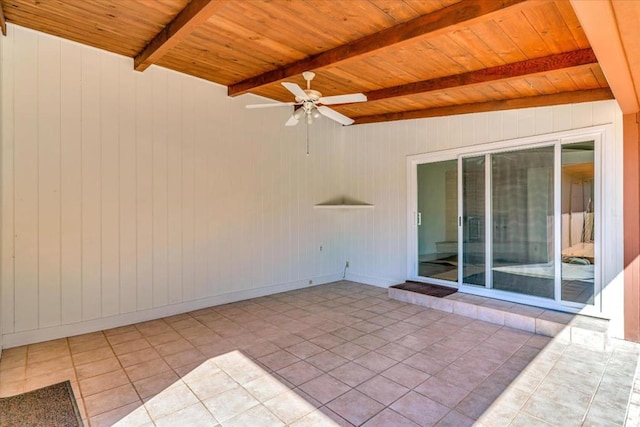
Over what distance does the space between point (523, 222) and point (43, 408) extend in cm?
524

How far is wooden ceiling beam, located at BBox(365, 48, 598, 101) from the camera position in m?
3.01

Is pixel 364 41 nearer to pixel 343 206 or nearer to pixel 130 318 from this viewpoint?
pixel 343 206

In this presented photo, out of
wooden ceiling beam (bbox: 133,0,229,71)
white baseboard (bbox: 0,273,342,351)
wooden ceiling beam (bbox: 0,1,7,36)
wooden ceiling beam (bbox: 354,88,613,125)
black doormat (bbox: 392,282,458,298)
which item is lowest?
white baseboard (bbox: 0,273,342,351)

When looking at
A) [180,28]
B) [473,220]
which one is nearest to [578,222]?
[473,220]

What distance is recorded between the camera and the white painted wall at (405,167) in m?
3.68

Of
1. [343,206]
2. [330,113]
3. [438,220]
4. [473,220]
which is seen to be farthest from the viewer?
[343,206]

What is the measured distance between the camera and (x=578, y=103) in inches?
154

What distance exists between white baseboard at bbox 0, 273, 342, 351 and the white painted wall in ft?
5.02

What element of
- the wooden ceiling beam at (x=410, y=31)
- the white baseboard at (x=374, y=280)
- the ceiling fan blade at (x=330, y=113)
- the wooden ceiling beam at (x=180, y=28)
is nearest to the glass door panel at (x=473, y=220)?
the white baseboard at (x=374, y=280)

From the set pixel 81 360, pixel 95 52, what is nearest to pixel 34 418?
pixel 81 360

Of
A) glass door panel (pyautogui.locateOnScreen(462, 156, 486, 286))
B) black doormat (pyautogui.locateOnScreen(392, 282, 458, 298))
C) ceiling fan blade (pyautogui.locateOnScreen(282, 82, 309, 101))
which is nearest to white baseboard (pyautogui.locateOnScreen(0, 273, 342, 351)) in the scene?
black doormat (pyautogui.locateOnScreen(392, 282, 458, 298))

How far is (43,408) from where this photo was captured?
237 cm

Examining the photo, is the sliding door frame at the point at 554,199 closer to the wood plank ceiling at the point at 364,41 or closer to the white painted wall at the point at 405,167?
the white painted wall at the point at 405,167

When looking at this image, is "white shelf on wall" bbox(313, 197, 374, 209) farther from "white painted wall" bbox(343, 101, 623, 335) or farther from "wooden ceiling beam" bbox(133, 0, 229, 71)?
"wooden ceiling beam" bbox(133, 0, 229, 71)
